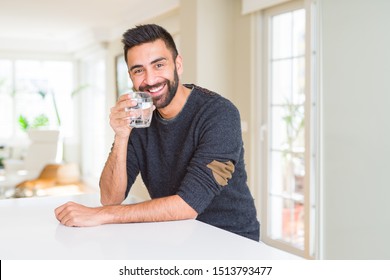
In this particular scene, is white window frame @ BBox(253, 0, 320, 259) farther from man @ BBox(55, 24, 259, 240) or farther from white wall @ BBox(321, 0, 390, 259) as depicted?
man @ BBox(55, 24, 259, 240)

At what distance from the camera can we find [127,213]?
1.47m

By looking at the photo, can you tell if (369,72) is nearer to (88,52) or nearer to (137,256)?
(137,256)

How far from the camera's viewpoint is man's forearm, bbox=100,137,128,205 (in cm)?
180

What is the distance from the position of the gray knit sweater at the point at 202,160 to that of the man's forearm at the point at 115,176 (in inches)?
2.9

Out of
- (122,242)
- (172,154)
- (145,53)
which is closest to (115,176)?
(172,154)

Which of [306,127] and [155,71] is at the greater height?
[155,71]

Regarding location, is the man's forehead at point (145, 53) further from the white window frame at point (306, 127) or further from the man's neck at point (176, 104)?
the white window frame at point (306, 127)

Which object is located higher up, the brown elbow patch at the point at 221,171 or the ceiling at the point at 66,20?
the ceiling at the point at 66,20

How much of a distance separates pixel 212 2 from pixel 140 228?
3.61 m

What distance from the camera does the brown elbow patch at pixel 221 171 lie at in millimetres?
1592

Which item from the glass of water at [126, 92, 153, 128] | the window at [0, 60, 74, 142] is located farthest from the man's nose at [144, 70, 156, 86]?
the window at [0, 60, 74, 142]

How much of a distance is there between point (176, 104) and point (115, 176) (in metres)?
0.33

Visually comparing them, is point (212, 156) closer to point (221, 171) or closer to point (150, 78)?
point (221, 171)

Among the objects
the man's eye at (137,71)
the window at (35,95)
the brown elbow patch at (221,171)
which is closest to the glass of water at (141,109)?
the man's eye at (137,71)
